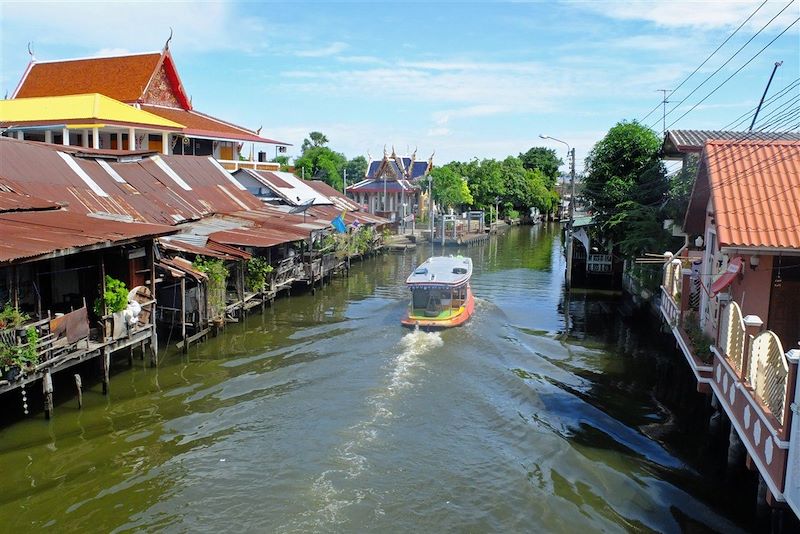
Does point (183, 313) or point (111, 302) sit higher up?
point (111, 302)

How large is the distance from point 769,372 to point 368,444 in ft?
Result: 22.7

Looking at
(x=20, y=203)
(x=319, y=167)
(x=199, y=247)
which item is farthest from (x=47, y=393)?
(x=319, y=167)

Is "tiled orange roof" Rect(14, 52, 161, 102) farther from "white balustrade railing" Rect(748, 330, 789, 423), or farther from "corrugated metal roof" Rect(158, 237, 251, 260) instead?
"white balustrade railing" Rect(748, 330, 789, 423)

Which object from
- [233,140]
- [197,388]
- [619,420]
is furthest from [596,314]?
[233,140]

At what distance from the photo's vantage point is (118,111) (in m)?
30.6

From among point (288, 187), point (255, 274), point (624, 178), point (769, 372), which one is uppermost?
point (624, 178)

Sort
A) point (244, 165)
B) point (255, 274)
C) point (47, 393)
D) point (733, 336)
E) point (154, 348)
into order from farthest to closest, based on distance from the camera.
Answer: point (244, 165), point (255, 274), point (154, 348), point (47, 393), point (733, 336)

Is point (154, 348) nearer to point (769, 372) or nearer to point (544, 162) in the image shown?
point (769, 372)

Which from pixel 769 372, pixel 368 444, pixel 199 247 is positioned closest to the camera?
pixel 769 372

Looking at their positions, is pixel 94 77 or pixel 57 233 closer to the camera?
pixel 57 233

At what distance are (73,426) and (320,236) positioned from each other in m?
18.4

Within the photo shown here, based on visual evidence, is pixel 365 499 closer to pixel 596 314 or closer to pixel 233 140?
pixel 596 314

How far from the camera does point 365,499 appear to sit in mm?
10539

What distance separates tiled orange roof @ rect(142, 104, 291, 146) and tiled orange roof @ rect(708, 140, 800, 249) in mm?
28459
